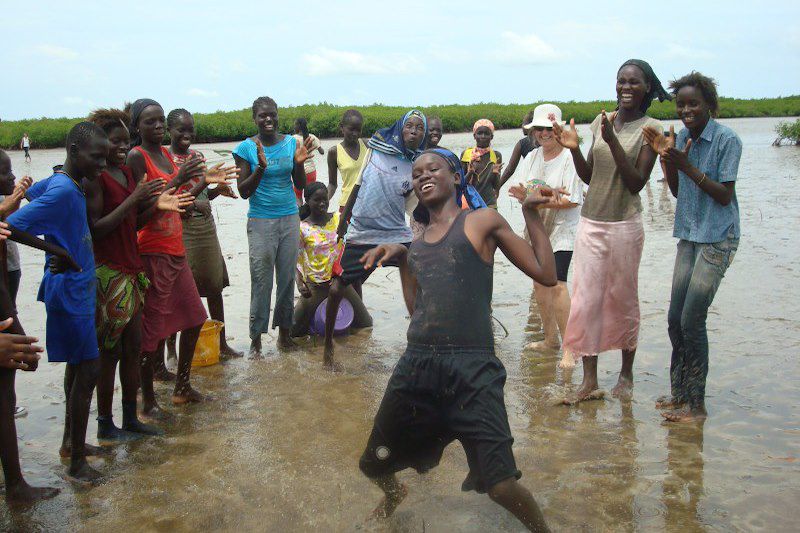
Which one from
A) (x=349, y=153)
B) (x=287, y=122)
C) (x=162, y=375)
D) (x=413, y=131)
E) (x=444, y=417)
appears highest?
(x=287, y=122)

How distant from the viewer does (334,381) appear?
6.25 metres

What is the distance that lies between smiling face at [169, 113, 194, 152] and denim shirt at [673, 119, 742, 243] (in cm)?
380

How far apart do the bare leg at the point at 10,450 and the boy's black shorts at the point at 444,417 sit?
1.89m

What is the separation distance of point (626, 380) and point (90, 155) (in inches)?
158

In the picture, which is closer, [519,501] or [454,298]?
[519,501]

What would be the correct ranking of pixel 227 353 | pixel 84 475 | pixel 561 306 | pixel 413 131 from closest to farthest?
pixel 84 475
pixel 413 131
pixel 561 306
pixel 227 353

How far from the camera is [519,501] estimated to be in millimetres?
3359

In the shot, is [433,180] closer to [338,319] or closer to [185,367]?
[185,367]

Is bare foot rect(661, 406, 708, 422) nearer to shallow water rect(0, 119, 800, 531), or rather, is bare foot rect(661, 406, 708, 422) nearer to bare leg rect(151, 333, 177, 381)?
shallow water rect(0, 119, 800, 531)

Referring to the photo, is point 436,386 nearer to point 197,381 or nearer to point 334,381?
point 334,381

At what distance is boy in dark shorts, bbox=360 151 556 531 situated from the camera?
3.46m

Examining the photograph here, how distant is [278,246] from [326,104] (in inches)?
1853

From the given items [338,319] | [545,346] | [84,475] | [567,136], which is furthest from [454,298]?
[338,319]

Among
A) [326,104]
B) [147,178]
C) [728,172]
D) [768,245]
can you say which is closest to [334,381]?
[147,178]
